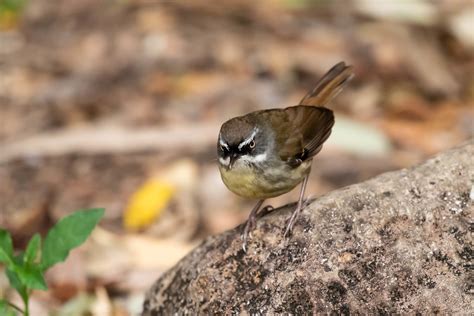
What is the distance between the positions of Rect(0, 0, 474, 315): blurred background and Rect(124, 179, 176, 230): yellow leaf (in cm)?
1

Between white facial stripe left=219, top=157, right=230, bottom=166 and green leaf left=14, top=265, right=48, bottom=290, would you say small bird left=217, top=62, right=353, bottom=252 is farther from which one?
green leaf left=14, top=265, right=48, bottom=290

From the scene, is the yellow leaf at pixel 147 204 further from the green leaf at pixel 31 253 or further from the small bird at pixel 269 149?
the green leaf at pixel 31 253

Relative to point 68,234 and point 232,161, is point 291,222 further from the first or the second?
point 68,234

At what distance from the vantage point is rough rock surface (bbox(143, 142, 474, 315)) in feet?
12.0

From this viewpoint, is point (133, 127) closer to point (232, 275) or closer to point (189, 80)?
point (189, 80)

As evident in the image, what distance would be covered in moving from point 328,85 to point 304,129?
0.59 metres

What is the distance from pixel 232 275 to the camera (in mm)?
3939

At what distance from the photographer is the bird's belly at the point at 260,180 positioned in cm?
443

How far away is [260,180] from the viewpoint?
443cm

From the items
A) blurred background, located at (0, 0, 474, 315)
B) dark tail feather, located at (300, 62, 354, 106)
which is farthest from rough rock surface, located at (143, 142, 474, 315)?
blurred background, located at (0, 0, 474, 315)

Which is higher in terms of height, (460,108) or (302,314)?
(302,314)

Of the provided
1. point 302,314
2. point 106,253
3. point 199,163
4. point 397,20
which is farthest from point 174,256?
point 397,20

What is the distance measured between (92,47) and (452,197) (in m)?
6.78

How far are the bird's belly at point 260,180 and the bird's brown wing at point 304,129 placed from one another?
0.14 m
